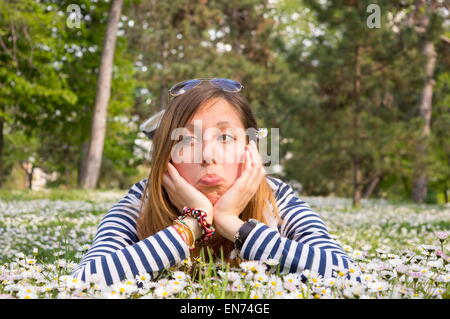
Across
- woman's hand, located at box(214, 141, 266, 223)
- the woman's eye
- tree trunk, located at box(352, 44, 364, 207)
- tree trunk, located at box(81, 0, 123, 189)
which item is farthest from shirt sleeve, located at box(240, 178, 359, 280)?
tree trunk, located at box(81, 0, 123, 189)

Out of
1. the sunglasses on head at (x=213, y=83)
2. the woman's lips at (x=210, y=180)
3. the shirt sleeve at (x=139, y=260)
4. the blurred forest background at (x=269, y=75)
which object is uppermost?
the blurred forest background at (x=269, y=75)

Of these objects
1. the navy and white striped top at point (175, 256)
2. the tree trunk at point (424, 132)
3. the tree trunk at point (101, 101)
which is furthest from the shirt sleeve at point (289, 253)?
the tree trunk at point (101, 101)

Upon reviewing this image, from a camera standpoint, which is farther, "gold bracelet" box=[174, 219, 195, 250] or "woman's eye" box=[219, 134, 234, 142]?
"woman's eye" box=[219, 134, 234, 142]

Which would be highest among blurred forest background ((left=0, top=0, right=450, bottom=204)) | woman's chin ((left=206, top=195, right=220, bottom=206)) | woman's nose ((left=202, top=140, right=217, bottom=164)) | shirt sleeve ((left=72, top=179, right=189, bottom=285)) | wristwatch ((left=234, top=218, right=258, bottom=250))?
blurred forest background ((left=0, top=0, right=450, bottom=204))

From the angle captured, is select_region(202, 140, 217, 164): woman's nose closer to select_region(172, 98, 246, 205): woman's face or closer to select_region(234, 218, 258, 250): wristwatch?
select_region(172, 98, 246, 205): woman's face

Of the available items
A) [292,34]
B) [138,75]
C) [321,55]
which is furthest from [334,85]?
[292,34]

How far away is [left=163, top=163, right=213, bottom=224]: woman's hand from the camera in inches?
94.4

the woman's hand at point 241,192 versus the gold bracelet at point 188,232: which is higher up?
the woman's hand at point 241,192

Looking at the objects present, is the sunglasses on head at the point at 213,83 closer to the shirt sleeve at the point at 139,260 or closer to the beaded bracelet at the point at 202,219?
the beaded bracelet at the point at 202,219

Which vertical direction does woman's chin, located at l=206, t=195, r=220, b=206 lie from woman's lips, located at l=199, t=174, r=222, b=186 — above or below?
Result: below

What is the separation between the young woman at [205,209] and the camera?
227cm

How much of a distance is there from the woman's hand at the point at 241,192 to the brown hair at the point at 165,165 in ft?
0.62

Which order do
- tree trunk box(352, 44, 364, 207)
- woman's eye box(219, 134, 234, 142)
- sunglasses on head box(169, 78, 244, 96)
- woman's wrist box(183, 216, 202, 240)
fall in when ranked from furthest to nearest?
1. tree trunk box(352, 44, 364, 207)
2. sunglasses on head box(169, 78, 244, 96)
3. woman's eye box(219, 134, 234, 142)
4. woman's wrist box(183, 216, 202, 240)

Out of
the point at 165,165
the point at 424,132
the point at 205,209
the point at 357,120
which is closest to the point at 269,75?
the point at 357,120
